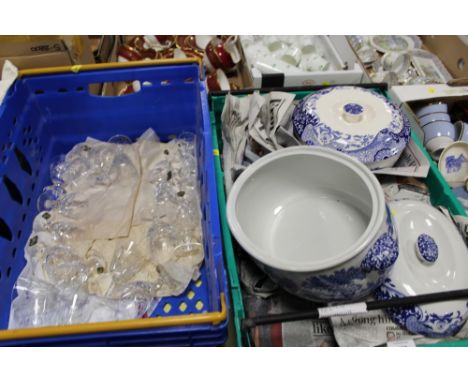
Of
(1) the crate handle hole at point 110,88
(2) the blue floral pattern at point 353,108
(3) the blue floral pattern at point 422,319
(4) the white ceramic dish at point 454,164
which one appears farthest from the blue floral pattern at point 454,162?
(1) the crate handle hole at point 110,88

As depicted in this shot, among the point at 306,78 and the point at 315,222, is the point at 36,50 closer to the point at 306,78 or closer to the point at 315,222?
the point at 306,78

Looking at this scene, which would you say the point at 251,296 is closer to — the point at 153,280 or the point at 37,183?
the point at 153,280

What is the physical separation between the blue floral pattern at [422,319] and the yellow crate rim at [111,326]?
0.31 meters

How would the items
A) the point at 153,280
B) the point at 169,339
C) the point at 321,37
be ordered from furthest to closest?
the point at 321,37, the point at 153,280, the point at 169,339

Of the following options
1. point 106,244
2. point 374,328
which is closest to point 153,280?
point 106,244

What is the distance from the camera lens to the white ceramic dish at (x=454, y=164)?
0.82m

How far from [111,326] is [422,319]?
0.48 metres

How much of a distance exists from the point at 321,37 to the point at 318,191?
0.67 meters

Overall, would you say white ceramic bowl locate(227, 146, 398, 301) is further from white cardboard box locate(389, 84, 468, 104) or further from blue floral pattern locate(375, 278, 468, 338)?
white cardboard box locate(389, 84, 468, 104)

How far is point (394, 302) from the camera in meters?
0.56

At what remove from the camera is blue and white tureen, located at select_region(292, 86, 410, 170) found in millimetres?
702

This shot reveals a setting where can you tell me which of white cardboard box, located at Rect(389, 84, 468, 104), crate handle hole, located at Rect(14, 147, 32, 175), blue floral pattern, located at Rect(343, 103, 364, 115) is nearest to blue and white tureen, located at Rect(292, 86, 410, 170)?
blue floral pattern, located at Rect(343, 103, 364, 115)

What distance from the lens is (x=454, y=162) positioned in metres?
0.82

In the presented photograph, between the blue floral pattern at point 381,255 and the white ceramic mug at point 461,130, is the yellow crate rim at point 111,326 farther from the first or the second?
the white ceramic mug at point 461,130
